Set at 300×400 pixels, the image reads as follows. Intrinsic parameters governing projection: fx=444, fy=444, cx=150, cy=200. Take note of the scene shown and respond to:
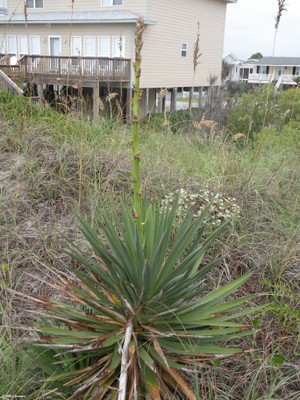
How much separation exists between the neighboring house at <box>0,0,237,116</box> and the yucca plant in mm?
16840

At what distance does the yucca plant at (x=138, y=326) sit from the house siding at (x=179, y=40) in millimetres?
18492

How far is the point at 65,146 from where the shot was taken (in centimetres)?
470

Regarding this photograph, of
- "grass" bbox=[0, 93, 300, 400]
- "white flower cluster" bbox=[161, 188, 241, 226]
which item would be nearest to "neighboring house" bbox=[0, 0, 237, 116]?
"grass" bbox=[0, 93, 300, 400]

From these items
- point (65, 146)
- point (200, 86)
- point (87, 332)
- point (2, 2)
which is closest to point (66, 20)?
point (2, 2)

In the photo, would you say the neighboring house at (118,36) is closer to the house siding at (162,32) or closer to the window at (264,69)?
the house siding at (162,32)

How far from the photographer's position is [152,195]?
400 cm

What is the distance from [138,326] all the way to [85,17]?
21.7 m

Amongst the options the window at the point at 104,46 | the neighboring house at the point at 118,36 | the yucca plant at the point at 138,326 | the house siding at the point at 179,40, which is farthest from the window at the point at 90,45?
the yucca plant at the point at 138,326

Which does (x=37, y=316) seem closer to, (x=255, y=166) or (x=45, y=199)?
(x=45, y=199)

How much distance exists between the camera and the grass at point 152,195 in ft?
8.20

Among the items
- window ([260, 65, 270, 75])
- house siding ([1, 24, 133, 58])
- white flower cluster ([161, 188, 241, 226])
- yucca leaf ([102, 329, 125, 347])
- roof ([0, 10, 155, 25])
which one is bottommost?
yucca leaf ([102, 329, 125, 347])

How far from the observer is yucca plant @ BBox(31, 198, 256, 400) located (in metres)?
2.08

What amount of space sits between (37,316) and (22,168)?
6.64 feet

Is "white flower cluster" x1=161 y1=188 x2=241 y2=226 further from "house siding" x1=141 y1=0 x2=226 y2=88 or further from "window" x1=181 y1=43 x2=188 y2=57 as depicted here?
"window" x1=181 y1=43 x2=188 y2=57
